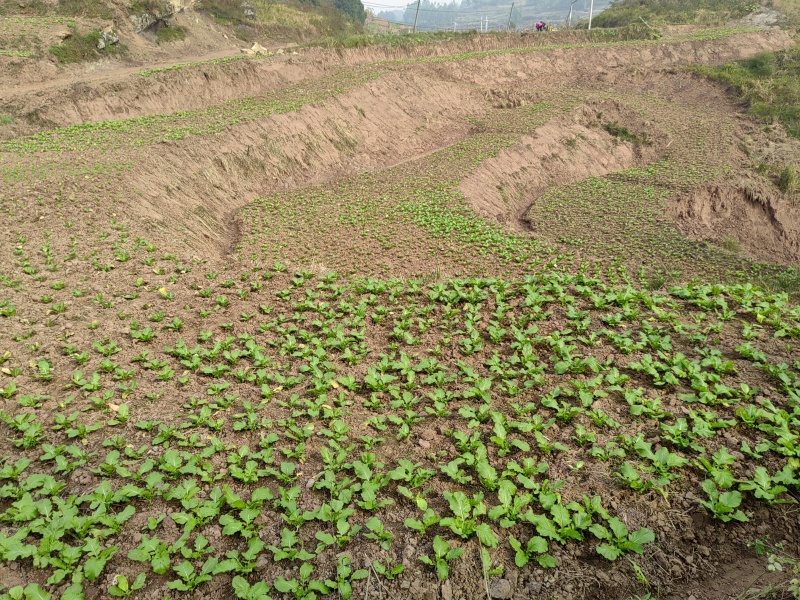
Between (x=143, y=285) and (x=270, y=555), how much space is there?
22.2 feet

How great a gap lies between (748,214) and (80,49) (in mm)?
36062

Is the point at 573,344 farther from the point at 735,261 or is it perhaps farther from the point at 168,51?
the point at 168,51

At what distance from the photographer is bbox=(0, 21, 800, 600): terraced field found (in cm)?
394

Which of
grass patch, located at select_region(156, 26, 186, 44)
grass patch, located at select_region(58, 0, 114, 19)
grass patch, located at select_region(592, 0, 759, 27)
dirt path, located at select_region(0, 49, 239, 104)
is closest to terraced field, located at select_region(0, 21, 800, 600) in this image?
dirt path, located at select_region(0, 49, 239, 104)

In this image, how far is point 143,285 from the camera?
8891 mm

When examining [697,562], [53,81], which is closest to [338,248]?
[697,562]

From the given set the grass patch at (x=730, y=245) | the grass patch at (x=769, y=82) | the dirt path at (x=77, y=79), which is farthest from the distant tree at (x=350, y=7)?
the grass patch at (x=730, y=245)

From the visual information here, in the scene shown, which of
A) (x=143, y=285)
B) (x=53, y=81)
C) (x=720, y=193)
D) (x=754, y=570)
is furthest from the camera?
(x=53, y=81)

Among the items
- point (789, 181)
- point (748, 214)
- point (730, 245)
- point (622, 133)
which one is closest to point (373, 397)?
point (730, 245)

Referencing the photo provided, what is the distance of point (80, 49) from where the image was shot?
85.5ft

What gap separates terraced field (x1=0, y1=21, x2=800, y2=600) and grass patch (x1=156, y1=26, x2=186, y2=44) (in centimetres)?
2303

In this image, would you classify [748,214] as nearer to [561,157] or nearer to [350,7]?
[561,157]

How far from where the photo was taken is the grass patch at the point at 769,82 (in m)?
25.8

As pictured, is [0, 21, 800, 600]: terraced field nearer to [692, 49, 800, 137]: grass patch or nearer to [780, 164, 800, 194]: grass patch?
[780, 164, 800, 194]: grass patch
